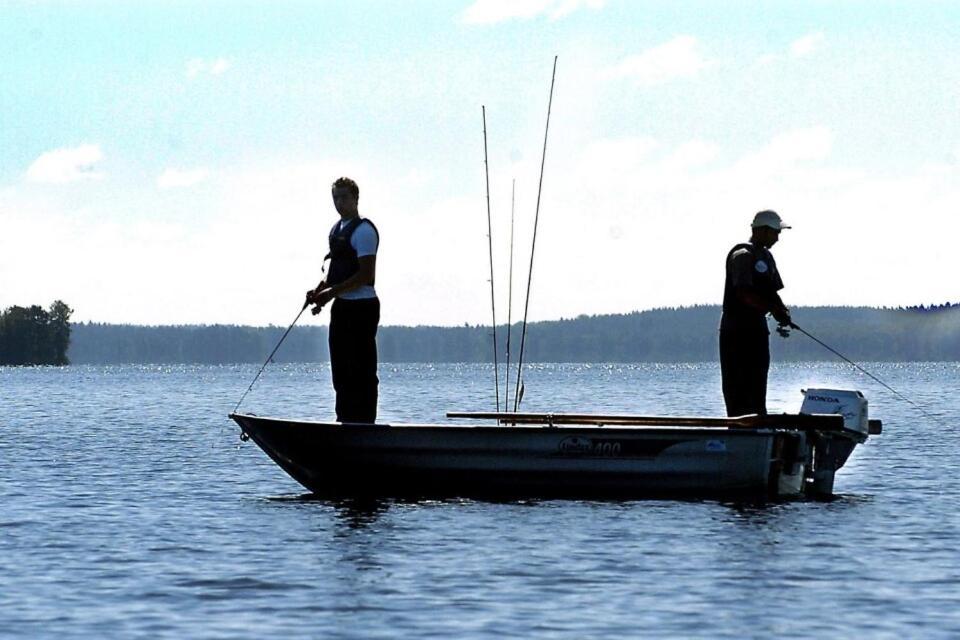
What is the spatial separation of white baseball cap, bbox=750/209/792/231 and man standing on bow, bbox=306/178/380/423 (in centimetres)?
324

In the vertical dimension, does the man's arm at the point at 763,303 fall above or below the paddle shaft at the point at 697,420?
above

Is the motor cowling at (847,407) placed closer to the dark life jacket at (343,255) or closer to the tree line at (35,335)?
the dark life jacket at (343,255)

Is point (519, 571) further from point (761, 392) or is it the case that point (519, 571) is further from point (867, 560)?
point (761, 392)

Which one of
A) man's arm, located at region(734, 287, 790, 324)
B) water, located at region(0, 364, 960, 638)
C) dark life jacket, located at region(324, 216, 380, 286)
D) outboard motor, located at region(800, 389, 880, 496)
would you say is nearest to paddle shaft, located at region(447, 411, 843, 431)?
outboard motor, located at region(800, 389, 880, 496)

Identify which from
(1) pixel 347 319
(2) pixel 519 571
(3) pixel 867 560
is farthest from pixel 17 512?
(3) pixel 867 560

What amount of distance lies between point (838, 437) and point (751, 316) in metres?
1.36

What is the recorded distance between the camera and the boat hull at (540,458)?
1370cm

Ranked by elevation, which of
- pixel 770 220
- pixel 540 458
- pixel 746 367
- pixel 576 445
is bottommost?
pixel 540 458

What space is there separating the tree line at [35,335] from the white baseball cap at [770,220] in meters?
163

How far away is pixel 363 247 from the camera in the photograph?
13.5 m

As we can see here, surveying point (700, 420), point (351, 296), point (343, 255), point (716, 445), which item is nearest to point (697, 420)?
point (700, 420)

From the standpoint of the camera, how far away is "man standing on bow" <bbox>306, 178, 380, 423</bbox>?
1344cm

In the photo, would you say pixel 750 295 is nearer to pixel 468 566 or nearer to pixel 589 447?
pixel 589 447

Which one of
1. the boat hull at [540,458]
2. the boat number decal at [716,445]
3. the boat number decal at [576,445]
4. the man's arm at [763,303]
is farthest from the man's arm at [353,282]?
the man's arm at [763,303]
